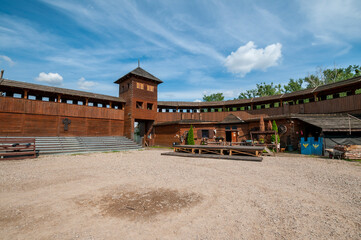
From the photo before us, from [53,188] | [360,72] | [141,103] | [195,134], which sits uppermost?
[360,72]

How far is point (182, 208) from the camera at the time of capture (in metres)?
4.20

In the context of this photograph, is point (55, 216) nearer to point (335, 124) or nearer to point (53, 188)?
point (53, 188)

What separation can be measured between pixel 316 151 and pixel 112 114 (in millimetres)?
24302

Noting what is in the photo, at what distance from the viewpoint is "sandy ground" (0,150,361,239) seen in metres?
3.16

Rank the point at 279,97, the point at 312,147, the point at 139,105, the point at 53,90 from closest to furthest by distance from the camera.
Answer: the point at 312,147, the point at 53,90, the point at 279,97, the point at 139,105

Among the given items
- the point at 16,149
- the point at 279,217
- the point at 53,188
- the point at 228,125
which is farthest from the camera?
the point at 228,125

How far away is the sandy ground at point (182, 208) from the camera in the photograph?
3160 millimetres

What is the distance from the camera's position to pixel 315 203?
444 centimetres

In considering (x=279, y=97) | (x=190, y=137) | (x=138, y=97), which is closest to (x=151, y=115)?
(x=138, y=97)

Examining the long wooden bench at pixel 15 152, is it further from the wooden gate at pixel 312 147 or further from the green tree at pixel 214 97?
the green tree at pixel 214 97

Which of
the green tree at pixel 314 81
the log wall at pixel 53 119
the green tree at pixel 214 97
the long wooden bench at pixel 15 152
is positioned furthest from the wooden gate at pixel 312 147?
the green tree at pixel 214 97

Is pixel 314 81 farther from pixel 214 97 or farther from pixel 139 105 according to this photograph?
pixel 139 105

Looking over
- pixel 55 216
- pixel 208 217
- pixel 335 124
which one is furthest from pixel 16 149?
pixel 335 124

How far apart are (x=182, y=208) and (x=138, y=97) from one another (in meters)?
23.1
